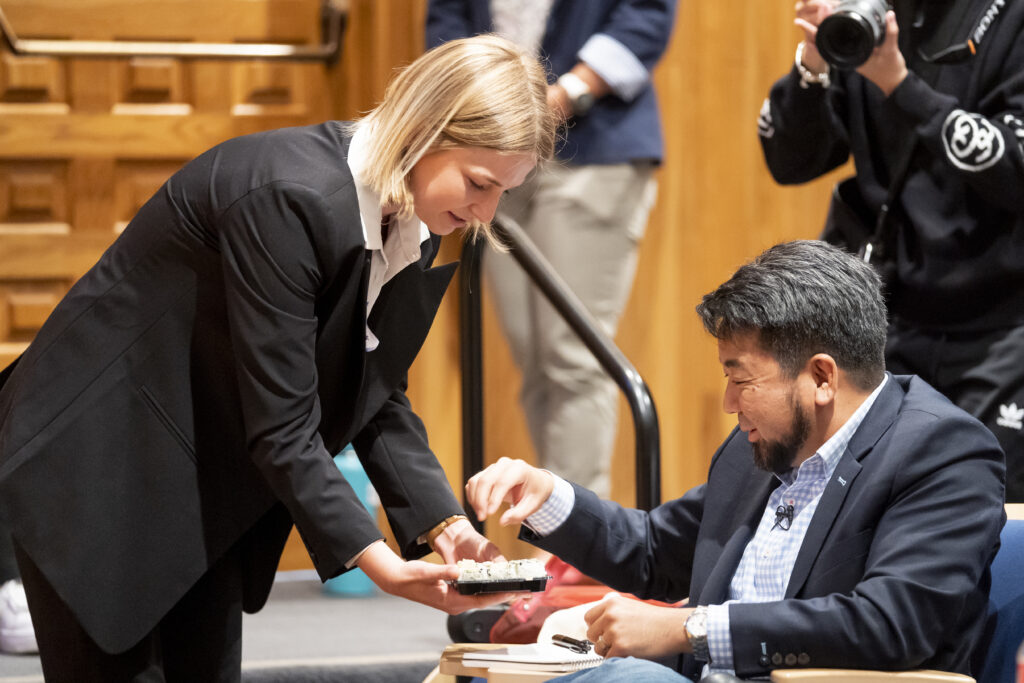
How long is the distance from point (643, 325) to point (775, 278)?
2314 mm

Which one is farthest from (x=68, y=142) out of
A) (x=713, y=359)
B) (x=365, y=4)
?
(x=713, y=359)

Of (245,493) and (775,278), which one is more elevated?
(775,278)

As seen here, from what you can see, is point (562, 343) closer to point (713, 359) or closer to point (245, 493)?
point (713, 359)

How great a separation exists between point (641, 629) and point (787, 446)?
335mm

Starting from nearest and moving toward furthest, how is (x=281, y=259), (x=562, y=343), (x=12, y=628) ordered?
1. (x=281, y=259)
2. (x=12, y=628)
3. (x=562, y=343)

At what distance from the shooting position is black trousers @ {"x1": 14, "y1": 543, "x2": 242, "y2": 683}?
1.80 m

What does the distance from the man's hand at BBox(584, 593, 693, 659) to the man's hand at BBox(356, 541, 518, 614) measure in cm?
16

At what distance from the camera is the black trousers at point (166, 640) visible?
180 centimetres

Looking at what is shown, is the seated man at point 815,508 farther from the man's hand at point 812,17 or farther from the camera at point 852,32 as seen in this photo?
the man's hand at point 812,17

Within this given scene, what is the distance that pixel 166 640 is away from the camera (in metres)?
1.97

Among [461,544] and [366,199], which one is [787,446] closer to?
[461,544]

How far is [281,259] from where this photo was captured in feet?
5.65

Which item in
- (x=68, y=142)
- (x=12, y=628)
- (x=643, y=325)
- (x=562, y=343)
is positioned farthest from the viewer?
(x=643, y=325)

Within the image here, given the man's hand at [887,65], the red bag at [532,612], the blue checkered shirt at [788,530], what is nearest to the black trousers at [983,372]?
the man's hand at [887,65]
